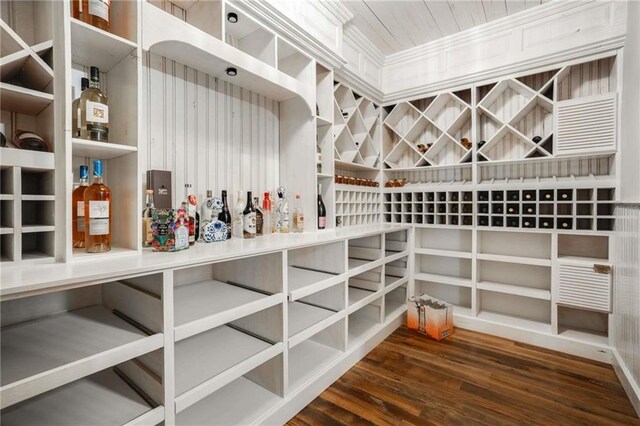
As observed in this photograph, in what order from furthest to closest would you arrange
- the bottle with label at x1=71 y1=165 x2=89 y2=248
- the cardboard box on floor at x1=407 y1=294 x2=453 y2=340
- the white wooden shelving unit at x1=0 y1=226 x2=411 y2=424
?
the cardboard box on floor at x1=407 y1=294 x2=453 y2=340 → the bottle with label at x1=71 y1=165 x2=89 y2=248 → the white wooden shelving unit at x1=0 y1=226 x2=411 y2=424

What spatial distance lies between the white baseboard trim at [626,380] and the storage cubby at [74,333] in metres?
2.51

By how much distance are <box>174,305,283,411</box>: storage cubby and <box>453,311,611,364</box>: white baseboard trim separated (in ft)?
6.65

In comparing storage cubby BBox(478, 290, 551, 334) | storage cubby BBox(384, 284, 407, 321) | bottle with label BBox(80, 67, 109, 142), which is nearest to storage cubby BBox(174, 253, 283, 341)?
bottle with label BBox(80, 67, 109, 142)

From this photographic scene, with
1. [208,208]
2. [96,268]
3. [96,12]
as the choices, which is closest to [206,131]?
[208,208]

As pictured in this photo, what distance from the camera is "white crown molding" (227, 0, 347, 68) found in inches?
68.6

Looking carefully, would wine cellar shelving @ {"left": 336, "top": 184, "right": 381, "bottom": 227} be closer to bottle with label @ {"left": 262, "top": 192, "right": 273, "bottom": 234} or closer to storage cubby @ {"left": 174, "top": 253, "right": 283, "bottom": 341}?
bottle with label @ {"left": 262, "top": 192, "right": 273, "bottom": 234}

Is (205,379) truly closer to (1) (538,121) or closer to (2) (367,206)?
(2) (367,206)

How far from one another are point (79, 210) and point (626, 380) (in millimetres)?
3154

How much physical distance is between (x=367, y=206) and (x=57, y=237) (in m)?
2.48

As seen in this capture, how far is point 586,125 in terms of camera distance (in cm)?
231

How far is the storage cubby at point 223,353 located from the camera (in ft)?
4.23

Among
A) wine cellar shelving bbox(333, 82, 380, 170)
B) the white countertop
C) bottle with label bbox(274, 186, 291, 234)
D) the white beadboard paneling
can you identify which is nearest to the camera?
the white countertop

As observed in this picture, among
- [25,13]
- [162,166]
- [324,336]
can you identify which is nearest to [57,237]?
[162,166]

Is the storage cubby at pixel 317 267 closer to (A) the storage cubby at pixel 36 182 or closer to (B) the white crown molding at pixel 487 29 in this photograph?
(A) the storage cubby at pixel 36 182
